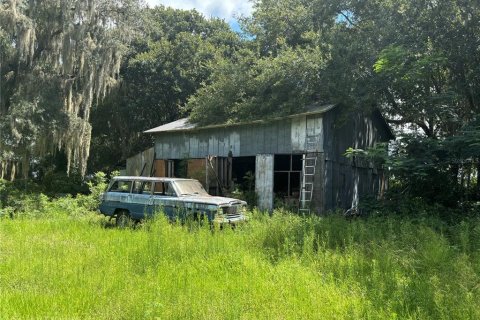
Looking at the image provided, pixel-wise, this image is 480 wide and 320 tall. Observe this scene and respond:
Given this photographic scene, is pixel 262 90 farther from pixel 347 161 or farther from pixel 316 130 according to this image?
pixel 347 161

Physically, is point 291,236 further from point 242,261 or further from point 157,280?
point 157,280

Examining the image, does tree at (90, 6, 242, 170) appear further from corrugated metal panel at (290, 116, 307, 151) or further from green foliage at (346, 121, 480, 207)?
green foliage at (346, 121, 480, 207)

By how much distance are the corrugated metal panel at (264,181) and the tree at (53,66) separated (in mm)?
10061

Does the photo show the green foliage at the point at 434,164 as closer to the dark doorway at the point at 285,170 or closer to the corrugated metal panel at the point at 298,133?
the corrugated metal panel at the point at 298,133

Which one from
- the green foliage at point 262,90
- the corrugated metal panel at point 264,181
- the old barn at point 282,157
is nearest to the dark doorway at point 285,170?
the old barn at point 282,157

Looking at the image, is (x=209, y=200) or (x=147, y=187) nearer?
(x=209, y=200)

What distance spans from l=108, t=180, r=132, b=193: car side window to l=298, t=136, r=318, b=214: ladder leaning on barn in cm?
701

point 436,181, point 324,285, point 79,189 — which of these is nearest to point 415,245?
point 324,285

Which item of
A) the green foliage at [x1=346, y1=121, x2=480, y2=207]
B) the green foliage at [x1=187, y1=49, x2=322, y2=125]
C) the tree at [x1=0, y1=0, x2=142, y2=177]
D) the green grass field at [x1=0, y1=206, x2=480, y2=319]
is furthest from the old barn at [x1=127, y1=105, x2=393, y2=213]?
the green grass field at [x1=0, y1=206, x2=480, y2=319]

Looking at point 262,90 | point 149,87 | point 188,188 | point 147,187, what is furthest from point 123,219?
point 149,87

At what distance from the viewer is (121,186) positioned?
13.0m

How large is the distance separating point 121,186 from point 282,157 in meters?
11.3

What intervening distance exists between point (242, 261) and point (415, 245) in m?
3.57

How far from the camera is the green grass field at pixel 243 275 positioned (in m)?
4.97
